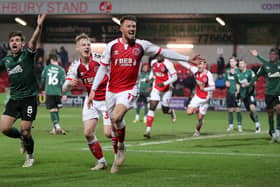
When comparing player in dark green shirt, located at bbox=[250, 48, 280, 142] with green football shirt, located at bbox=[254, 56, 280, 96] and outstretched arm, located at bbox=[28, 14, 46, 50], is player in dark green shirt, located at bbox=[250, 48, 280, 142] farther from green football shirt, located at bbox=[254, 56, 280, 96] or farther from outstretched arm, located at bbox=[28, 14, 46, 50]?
outstretched arm, located at bbox=[28, 14, 46, 50]

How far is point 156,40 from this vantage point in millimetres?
44375

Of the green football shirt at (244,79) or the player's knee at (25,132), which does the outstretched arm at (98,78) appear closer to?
the player's knee at (25,132)

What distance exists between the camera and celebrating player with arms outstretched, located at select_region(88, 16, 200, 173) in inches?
438

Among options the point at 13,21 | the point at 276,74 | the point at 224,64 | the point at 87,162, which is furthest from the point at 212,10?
the point at 87,162

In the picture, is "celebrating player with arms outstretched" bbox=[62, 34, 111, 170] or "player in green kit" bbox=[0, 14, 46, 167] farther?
"player in green kit" bbox=[0, 14, 46, 167]

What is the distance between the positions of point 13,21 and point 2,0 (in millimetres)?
6892

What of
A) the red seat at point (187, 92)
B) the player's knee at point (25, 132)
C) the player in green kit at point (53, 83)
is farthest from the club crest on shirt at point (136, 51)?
the red seat at point (187, 92)

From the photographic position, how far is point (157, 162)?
12.6 m

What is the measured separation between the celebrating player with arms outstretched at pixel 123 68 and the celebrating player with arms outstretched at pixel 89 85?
1.46 ft

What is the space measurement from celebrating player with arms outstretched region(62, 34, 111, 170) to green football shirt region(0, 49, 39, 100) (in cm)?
68

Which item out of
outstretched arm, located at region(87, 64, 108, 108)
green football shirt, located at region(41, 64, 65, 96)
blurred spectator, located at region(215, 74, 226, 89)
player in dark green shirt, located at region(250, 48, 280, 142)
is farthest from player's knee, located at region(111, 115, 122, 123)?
blurred spectator, located at region(215, 74, 226, 89)

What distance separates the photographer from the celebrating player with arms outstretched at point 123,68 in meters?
11.1

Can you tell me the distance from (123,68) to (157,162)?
2.28 meters

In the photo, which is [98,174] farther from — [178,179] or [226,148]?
[226,148]
